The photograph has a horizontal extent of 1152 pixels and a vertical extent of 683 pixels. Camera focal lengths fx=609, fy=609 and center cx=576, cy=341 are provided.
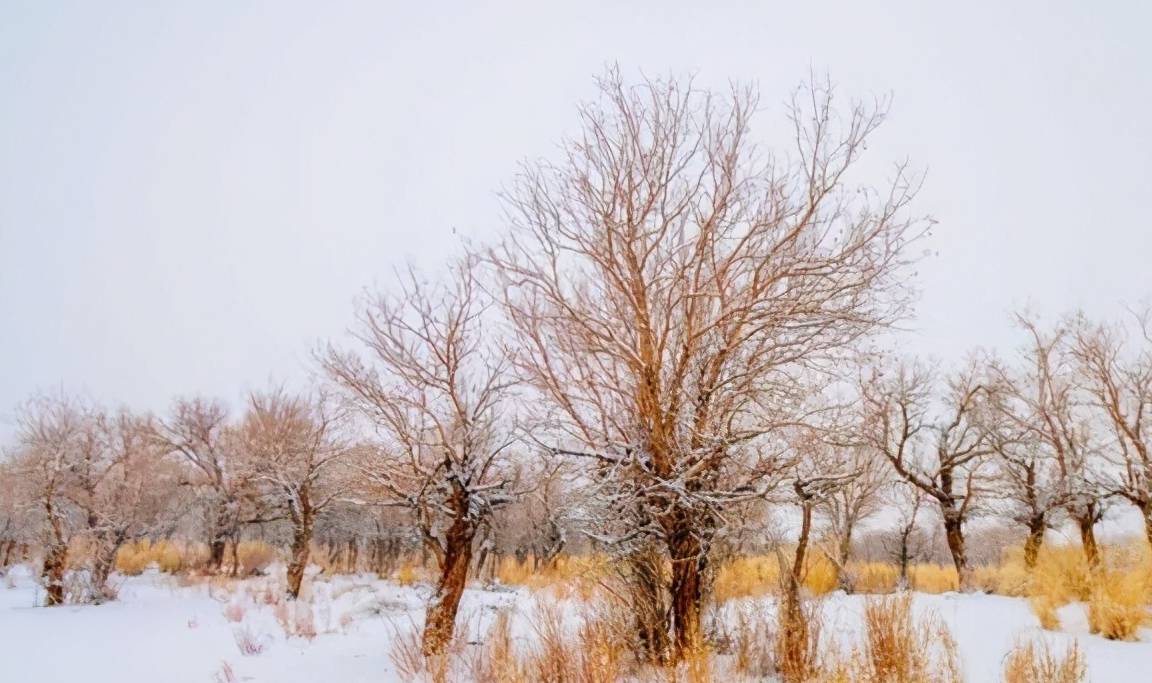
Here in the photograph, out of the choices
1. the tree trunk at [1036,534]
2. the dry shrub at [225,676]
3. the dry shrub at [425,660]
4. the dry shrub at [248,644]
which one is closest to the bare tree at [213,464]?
the dry shrub at [248,644]

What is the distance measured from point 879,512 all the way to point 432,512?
23454mm

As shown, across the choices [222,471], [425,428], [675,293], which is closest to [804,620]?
[675,293]

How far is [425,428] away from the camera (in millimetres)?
10109

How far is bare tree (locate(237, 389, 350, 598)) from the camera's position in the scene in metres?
16.6

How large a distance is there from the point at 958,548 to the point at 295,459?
68.0ft

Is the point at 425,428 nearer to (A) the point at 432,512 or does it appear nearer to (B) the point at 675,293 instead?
(A) the point at 432,512

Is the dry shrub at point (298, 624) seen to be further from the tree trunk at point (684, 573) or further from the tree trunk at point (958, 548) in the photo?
the tree trunk at point (958, 548)

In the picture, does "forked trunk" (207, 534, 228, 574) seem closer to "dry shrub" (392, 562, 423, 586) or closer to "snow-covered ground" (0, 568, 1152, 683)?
"dry shrub" (392, 562, 423, 586)

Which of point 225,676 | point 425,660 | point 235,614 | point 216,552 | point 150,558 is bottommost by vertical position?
point 150,558

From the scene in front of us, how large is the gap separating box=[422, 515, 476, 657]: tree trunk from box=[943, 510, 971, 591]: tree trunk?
50.7 ft

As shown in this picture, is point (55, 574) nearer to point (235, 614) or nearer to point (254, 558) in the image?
point (235, 614)

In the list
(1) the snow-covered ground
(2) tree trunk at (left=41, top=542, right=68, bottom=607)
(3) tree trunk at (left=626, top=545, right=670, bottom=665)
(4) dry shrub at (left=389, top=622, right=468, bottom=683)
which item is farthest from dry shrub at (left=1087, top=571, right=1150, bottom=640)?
(2) tree trunk at (left=41, top=542, right=68, bottom=607)

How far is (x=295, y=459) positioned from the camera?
19578 mm

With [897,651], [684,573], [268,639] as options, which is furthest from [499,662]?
[268,639]
